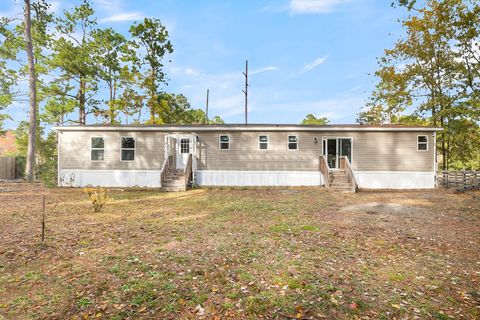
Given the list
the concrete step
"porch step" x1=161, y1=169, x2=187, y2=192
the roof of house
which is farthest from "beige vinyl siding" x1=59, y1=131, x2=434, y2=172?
the concrete step

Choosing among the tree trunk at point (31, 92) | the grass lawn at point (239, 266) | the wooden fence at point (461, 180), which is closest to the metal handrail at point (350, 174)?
the grass lawn at point (239, 266)

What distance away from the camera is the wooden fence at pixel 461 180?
15.5 meters

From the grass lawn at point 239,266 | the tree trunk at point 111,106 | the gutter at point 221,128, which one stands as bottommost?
the grass lawn at point 239,266

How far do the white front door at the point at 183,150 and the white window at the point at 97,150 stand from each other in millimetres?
4830

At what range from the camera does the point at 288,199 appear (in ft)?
39.2

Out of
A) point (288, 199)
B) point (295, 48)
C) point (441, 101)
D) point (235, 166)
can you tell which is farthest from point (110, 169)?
point (441, 101)

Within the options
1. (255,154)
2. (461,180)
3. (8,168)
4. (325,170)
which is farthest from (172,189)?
(461,180)

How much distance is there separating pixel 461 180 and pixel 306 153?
9797 mm

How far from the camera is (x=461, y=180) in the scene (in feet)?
52.6

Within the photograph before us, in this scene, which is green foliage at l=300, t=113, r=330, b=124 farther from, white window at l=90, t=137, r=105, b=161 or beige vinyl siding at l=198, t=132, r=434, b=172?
white window at l=90, t=137, r=105, b=161

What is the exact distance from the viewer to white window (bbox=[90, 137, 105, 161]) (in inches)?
652

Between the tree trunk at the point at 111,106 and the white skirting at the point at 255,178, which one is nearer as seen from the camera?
the white skirting at the point at 255,178

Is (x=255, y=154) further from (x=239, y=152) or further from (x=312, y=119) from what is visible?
(x=312, y=119)

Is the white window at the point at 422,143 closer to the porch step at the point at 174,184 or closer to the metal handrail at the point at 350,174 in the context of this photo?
the metal handrail at the point at 350,174
